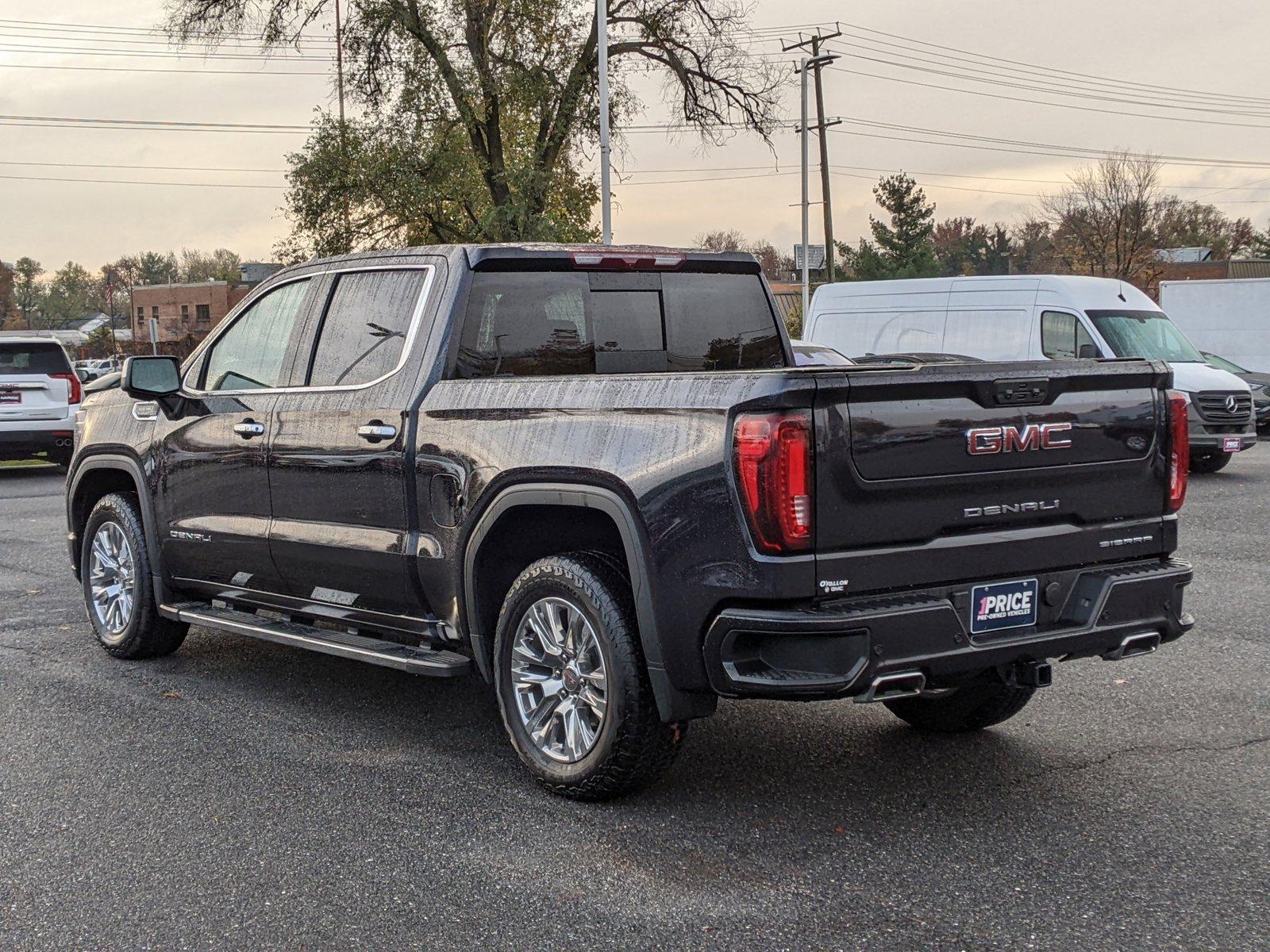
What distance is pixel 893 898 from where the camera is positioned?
385 cm

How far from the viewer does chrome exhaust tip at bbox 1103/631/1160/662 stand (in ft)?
15.0

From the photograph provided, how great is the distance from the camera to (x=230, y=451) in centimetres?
623

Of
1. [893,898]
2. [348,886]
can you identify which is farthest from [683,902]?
[348,886]

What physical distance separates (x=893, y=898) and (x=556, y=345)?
264 cm

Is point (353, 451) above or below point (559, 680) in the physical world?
above

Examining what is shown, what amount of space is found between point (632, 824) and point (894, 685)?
1.04 m

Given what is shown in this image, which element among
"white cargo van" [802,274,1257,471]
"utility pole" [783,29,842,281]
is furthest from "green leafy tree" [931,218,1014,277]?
"white cargo van" [802,274,1257,471]

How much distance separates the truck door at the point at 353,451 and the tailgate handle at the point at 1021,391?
2.23 m

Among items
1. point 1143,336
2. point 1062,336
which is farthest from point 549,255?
point 1143,336

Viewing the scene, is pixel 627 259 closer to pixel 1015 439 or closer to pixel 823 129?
pixel 1015 439

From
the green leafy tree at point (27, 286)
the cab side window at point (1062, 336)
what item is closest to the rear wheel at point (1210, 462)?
the cab side window at point (1062, 336)

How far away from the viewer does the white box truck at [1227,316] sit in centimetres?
2627

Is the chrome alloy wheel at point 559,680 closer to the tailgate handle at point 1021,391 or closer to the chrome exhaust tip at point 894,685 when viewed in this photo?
the chrome exhaust tip at point 894,685

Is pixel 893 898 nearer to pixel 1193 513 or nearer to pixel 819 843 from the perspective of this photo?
pixel 819 843
